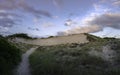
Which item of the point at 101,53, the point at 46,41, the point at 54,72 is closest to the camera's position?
the point at 54,72

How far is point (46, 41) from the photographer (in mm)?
84438

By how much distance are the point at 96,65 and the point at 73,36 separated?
62407 millimetres

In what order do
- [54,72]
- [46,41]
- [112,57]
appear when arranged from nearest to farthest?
1. [54,72]
2. [112,57]
3. [46,41]

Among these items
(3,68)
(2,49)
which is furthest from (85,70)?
(2,49)

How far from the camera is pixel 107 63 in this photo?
23578 mm

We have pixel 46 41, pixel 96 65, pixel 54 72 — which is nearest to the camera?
pixel 54 72

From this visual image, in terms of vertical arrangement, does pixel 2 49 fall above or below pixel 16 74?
above

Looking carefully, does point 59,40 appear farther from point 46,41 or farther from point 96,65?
point 96,65

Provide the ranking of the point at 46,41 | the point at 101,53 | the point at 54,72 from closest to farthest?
1. the point at 54,72
2. the point at 101,53
3. the point at 46,41

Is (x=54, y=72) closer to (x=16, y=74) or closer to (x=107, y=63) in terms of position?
(x=16, y=74)

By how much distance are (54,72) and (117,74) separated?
489cm

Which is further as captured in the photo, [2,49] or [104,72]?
[2,49]

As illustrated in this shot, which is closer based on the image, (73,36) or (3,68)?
(3,68)

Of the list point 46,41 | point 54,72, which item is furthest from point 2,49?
point 46,41
